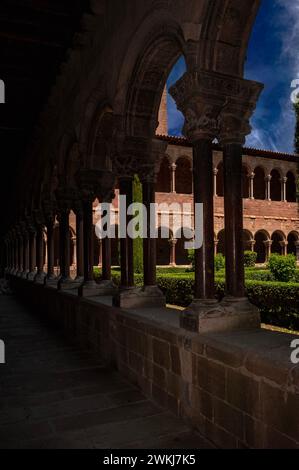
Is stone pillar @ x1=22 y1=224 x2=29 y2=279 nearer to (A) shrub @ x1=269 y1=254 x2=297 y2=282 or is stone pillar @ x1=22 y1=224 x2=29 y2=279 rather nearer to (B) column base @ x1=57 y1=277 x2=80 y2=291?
(B) column base @ x1=57 y1=277 x2=80 y2=291

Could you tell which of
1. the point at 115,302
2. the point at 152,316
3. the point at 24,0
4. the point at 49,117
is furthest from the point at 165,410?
the point at 49,117

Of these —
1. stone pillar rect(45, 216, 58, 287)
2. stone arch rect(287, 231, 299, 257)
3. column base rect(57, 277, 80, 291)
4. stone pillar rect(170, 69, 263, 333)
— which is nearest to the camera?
stone pillar rect(170, 69, 263, 333)

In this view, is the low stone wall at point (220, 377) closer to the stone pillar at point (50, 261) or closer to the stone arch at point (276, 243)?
the stone pillar at point (50, 261)

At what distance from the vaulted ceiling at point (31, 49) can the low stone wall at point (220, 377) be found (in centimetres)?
420

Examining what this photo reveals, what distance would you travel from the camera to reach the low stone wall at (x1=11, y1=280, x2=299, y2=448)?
2.26m

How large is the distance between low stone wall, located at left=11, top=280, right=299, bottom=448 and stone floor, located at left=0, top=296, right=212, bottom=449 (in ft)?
0.61

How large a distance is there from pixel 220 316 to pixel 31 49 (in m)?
5.60

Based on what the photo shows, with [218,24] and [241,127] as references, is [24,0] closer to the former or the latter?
[218,24]

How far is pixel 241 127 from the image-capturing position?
10.9 feet

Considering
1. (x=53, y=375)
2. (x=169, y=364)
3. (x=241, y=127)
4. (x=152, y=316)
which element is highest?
(x=241, y=127)

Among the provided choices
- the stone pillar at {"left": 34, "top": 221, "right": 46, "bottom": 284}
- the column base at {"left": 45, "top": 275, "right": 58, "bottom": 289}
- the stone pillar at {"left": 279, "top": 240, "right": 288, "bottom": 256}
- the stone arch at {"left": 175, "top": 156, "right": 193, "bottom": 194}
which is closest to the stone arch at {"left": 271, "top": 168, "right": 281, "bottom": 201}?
the stone pillar at {"left": 279, "top": 240, "right": 288, "bottom": 256}

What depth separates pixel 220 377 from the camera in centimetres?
275
